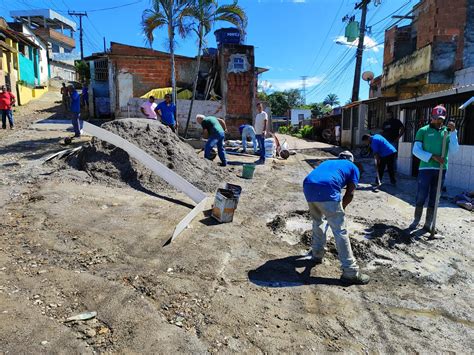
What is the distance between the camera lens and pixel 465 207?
6883 mm

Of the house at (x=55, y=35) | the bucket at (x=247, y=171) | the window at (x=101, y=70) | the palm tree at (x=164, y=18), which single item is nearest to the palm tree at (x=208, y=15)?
the palm tree at (x=164, y=18)

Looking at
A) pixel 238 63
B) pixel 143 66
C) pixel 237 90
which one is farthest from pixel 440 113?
pixel 143 66

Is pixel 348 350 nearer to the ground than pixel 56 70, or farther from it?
nearer to the ground

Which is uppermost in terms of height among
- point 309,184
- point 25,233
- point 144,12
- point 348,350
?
point 144,12

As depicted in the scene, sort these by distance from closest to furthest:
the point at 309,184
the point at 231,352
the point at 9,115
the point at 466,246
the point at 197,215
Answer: the point at 231,352
the point at 309,184
the point at 466,246
the point at 197,215
the point at 9,115

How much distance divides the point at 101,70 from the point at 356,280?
21246 mm

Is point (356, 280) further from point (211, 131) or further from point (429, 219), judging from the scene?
point (211, 131)

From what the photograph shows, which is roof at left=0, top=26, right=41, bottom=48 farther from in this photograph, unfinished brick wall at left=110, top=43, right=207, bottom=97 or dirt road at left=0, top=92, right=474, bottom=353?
dirt road at left=0, top=92, right=474, bottom=353

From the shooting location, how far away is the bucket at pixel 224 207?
5188 mm

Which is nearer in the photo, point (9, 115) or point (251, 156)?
point (251, 156)

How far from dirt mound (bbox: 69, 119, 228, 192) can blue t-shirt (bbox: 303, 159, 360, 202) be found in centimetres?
350

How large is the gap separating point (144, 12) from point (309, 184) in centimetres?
994

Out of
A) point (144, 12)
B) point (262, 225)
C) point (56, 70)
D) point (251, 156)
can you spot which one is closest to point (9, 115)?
point (144, 12)

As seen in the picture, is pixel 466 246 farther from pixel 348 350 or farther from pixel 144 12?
pixel 144 12
